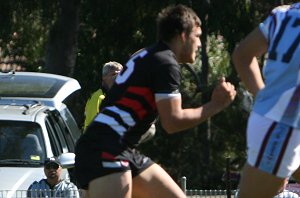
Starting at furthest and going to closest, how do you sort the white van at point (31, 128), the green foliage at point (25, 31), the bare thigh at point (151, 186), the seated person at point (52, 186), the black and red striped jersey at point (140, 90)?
the green foliage at point (25, 31) < the white van at point (31, 128) < the seated person at point (52, 186) < the bare thigh at point (151, 186) < the black and red striped jersey at point (140, 90)

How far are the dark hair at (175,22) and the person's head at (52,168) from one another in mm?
3777

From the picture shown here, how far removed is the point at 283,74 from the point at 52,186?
497 centimetres

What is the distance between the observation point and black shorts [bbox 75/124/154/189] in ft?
22.0

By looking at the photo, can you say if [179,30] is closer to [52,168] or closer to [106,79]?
[106,79]

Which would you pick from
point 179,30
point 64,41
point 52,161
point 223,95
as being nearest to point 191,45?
point 179,30

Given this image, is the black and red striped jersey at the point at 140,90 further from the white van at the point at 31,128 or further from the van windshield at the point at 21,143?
the van windshield at the point at 21,143

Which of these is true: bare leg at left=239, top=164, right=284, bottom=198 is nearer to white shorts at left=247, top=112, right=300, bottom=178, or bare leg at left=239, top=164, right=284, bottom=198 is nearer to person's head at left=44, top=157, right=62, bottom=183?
white shorts at left=247, top=112, right=300, bottom=178

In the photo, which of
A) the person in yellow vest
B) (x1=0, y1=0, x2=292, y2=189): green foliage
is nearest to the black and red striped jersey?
the person in yellow vest

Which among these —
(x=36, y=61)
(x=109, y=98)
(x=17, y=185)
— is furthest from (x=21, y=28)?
(x=109, y=98)

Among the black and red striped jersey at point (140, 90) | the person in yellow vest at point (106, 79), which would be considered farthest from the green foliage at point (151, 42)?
the black and red striped jersey at point (140, 90)

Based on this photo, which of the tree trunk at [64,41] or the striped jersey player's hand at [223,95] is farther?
the tree trunk at [64,41]

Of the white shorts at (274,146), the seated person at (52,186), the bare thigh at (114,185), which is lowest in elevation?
the seated person at (52,186)

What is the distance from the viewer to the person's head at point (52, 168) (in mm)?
10453

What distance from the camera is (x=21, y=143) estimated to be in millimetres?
11047
